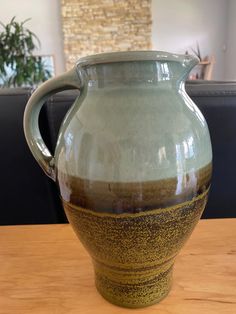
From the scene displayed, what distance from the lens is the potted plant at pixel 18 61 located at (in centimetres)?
Answer: 351

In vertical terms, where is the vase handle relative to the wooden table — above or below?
above

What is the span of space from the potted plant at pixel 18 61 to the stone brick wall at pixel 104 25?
51 cm

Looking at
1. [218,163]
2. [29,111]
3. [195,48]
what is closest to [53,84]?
[29,111]

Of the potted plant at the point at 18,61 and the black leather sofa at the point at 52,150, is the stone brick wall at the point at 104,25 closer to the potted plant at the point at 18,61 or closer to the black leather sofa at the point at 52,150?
the potted plant at the point at 18,61

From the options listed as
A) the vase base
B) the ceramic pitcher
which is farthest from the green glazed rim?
the vase base

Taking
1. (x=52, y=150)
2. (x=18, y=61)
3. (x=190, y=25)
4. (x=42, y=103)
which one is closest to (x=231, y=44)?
(x=190, y=25)

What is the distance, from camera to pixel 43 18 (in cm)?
410

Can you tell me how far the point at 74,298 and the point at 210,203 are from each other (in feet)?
1.59

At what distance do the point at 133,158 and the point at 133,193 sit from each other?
0.13ft

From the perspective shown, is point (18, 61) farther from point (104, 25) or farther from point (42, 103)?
point (42, 103)

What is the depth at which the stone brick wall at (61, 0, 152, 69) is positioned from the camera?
Answer: 3902 millimetres

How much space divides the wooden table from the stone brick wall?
3715 mm

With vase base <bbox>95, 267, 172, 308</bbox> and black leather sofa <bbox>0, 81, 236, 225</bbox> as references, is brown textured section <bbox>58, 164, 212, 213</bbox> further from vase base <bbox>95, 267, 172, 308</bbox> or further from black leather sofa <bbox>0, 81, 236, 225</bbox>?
black leather sofa <bbox>0, 81, 236, 225</bbox>

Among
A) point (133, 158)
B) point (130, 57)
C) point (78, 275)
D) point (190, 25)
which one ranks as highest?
point (190, 25)
